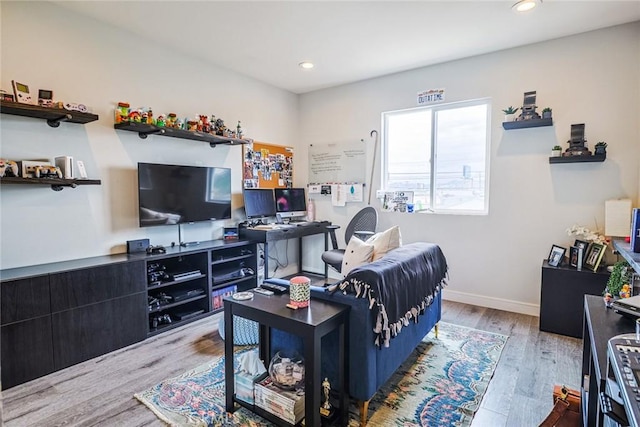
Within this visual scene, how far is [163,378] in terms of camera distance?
2234mm

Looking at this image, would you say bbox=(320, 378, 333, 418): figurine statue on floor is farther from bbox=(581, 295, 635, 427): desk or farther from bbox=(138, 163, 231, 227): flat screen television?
bbox=(138, 163, 231, 227): flat screen television

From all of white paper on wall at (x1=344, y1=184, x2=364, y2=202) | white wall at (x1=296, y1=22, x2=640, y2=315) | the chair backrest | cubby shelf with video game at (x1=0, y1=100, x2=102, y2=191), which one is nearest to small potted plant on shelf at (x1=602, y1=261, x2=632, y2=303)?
white wall at (x1=296, y1=22, x2=640, y2=315)

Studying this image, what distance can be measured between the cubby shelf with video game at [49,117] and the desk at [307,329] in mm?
1638

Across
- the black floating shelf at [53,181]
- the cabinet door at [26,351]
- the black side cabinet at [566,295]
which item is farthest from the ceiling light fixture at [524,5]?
the cabinet door at [26,351]

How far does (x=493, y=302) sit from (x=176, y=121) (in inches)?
147

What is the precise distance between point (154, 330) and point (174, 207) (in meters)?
1.12

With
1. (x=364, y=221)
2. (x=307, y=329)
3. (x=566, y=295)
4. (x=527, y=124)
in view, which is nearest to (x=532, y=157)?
(x=527, y=124)

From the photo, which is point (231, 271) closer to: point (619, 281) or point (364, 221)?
point (364, 221)

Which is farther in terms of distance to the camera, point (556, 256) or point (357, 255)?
point (556, 256)

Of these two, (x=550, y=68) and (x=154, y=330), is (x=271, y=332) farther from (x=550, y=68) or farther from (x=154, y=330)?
(x=550, y=68)

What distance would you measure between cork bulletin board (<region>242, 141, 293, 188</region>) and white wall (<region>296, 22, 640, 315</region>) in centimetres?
151

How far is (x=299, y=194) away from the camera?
4.75 meters

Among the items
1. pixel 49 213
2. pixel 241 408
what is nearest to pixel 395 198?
pixel 241 408

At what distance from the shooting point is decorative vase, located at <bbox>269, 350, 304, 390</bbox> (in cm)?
178
